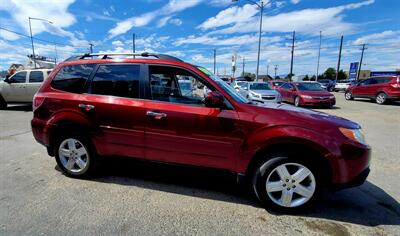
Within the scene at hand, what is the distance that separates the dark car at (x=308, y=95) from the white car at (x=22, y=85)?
Result: 12.8m

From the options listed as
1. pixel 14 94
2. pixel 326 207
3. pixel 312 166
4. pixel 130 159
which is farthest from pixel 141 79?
pixel 14 94

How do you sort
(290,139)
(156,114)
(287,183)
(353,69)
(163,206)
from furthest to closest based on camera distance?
(353,69), (156,114), (163,206), (287,183), (290,139)

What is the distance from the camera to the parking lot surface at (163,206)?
2611mm

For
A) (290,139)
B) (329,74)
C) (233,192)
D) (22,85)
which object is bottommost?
(233,192)

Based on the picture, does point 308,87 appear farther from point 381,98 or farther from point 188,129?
point 188,129

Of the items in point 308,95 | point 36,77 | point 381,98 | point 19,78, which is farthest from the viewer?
point 381,98

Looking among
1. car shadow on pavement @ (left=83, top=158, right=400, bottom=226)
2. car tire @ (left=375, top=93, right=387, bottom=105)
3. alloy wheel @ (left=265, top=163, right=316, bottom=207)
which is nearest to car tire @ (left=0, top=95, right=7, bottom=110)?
car shadow on pavement @ (left=83, top=158, right=400, bottom=226)

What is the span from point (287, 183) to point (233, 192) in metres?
0.85

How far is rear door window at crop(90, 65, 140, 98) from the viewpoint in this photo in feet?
11.2

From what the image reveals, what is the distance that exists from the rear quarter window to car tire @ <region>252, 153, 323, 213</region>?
283 centimetres

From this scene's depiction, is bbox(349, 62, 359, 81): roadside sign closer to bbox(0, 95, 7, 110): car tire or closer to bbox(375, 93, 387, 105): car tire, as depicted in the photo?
bbox(375, 93, 387, 105): car tire

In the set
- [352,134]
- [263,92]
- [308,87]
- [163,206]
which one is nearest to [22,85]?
[163,206]

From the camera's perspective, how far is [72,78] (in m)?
3.75

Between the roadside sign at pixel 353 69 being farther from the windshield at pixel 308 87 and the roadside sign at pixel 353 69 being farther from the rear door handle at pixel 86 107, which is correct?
the rear door handle at pixel 86 107
